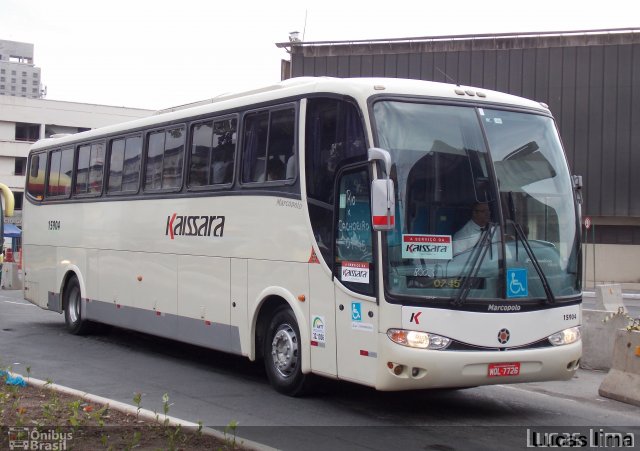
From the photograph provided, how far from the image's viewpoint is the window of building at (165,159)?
12625 mm

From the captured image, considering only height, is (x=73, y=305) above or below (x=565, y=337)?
below

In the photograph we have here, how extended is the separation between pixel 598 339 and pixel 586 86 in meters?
28.7

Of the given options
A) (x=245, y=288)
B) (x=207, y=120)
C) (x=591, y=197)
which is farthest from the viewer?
(x=591, y=197)

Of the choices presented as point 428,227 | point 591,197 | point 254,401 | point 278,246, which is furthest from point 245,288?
point 591,197

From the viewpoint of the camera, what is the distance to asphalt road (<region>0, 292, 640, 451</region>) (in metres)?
8.05

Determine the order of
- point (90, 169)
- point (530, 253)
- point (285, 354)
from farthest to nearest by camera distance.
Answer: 1. point (90, 169)
2. point (285, 354)
3. point (530, 253)

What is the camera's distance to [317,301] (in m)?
9.47

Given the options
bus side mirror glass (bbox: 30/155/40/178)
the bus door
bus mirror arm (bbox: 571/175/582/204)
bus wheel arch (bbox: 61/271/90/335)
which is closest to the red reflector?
the bus door

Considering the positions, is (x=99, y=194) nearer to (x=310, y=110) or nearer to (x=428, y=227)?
(x=310, y=110)

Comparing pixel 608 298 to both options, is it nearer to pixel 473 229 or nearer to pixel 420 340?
pixel 473 229

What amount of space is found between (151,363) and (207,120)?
3.74 metres

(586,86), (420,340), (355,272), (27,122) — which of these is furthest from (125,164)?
(27,122)

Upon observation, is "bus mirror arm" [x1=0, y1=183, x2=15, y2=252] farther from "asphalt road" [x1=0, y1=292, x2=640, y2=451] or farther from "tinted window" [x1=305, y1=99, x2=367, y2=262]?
"tinted window" [x1=305, y1=99, x2=367, y2=262]

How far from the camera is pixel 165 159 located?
13016mm
